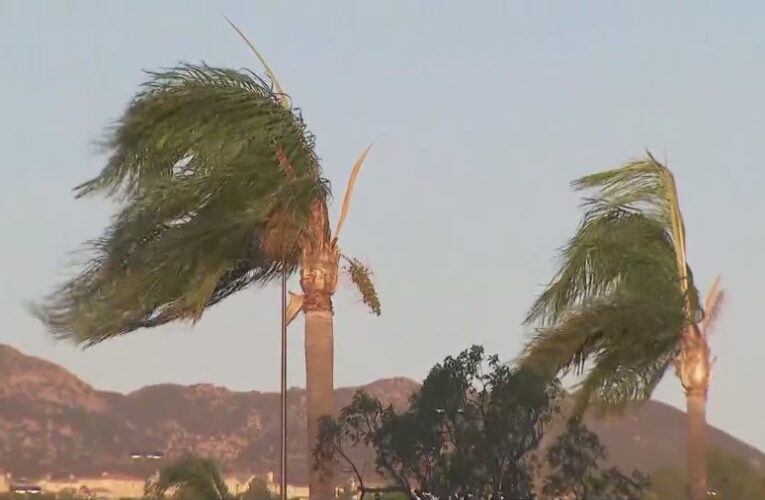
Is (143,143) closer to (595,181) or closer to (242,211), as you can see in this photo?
(242,211)

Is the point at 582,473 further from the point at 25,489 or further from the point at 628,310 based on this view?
the point at 25,489

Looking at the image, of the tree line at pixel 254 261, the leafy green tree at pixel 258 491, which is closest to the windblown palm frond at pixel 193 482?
the tree line at pixel 254 261

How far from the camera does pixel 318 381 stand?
1895 cm

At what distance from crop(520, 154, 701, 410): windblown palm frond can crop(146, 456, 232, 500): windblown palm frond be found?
10.9 m

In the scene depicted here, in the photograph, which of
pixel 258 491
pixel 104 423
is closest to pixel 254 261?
pixel 258 491

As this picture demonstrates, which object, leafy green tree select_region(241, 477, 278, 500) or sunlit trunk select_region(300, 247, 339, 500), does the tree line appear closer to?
sunlit trunk select_region(300, 247, 339, 500)

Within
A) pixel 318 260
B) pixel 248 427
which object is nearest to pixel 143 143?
pixel 318 260

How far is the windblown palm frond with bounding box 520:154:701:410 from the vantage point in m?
19.6

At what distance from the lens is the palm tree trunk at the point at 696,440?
2000 cm

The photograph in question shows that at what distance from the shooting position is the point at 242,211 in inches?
730

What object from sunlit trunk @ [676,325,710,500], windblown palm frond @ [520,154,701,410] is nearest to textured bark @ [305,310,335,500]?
windblown palm frond @ [520,154,701,410]

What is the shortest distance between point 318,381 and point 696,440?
542 centimetres

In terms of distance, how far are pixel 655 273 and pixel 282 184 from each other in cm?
547

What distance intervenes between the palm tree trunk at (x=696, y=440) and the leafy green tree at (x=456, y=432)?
7.78 ft
